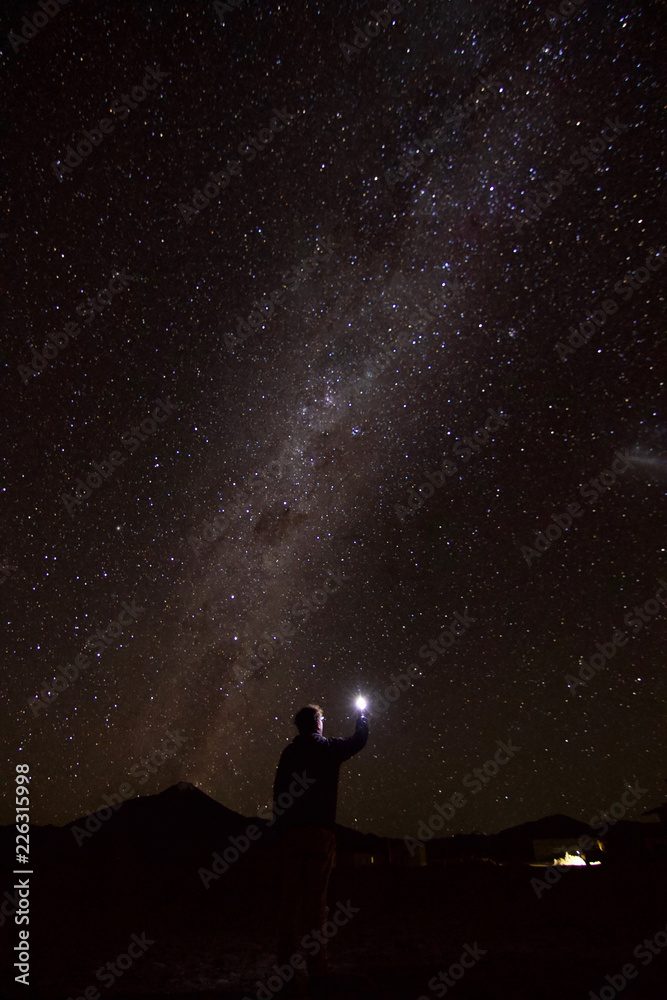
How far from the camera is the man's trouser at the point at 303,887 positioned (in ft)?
9.29

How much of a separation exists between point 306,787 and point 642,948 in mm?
3148

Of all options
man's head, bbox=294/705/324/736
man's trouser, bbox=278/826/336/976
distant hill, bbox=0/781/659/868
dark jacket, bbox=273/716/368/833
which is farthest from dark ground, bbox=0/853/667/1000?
distant hill, bbox=0/781/659/868

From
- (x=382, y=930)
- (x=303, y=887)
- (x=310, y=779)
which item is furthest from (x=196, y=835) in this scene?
(x=310, y=779)

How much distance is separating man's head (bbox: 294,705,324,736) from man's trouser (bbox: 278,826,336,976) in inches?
23.9

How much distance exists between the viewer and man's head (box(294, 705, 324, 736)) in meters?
3.47

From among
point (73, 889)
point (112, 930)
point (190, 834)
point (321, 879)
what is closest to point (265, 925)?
point (112, 930)

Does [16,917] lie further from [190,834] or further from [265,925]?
[190,834]

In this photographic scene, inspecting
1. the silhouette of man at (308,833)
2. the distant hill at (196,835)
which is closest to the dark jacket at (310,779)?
the silhouette of man at (308,833)

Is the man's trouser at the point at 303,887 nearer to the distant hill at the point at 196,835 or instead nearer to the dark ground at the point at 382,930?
the dark ground at the point at 382,930

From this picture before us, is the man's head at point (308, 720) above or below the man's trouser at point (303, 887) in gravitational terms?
above

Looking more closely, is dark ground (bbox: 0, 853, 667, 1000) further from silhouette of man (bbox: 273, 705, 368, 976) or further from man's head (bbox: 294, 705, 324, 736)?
man's head (bbox: 294, 705, 324, 736)

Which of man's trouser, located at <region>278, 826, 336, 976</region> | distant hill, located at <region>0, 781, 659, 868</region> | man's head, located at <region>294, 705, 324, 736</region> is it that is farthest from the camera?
distant hill, located at <region>0, 781, 659, 868</region>

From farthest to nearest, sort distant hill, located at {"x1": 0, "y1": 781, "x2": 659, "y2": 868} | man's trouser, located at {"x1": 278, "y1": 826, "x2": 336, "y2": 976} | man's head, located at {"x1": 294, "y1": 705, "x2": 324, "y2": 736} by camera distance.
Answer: distant hill, located at {"x1": 0, "y1": 781, "x2": 659, "y2": 868} < man's head, located at {"x1": 294, "y1": 705, "x2": 324, "y2": 736} < man's trouser, located at {"x1": 278, "y1": 826, "x2": 336, "y2": 976}

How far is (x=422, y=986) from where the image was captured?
2779 mm
